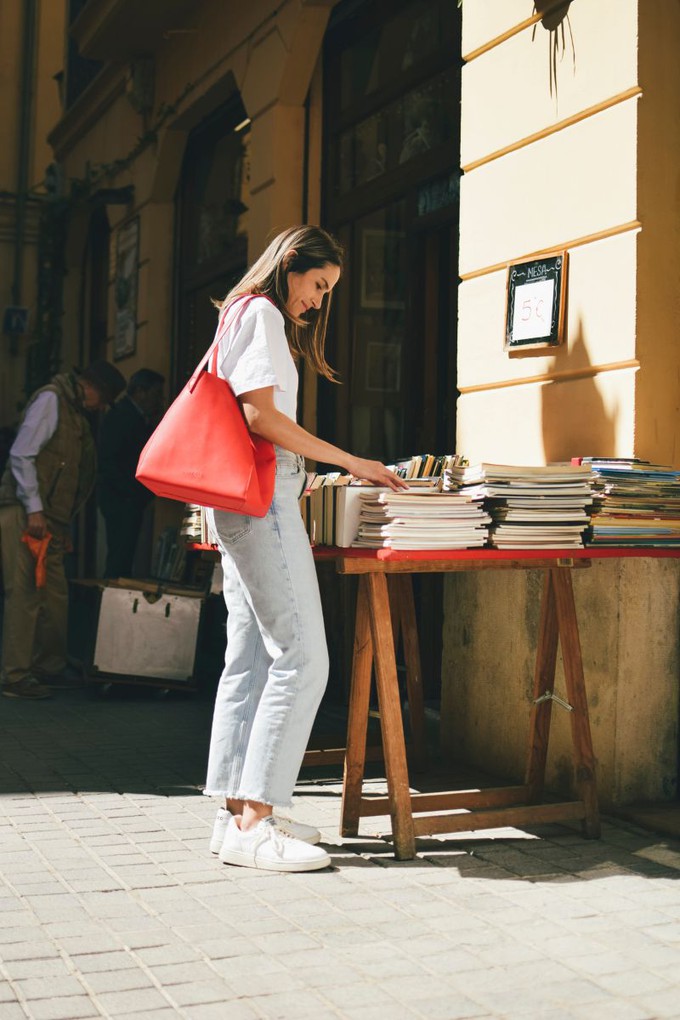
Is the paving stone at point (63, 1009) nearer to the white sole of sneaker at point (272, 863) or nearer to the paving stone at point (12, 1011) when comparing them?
the paving stone at point (12, 1011)

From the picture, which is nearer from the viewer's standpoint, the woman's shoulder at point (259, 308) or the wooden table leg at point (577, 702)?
the woman's shoulder at point (259, 308)

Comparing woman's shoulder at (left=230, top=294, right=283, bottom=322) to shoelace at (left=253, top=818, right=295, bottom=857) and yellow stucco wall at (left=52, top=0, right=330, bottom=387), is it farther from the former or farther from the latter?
yellow stucco wall at (left=52, top=0, right=330, bottom=387)

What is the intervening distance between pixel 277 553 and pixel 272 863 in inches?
36.1

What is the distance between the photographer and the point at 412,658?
16.9 feet

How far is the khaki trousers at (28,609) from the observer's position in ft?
23.9

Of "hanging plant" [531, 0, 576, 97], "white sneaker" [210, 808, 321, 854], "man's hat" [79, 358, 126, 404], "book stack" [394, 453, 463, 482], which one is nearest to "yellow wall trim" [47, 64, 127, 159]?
"man's hat" [79, 358, 126, 404]

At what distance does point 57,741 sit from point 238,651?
216 centimetres

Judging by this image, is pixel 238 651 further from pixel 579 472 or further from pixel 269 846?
pixel 579 472

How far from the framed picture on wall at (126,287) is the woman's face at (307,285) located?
22.9 ft

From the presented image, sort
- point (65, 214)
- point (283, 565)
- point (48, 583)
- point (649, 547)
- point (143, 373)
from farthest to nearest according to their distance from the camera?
point (65, 214)
point (143, 373)
point (48, 583)
point (649, 547)
point (283, 565)

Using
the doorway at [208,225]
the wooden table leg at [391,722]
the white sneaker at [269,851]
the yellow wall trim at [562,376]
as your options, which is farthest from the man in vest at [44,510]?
the wooden table leg at [391,722]

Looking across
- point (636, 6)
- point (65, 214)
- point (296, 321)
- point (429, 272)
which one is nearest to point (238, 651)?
point (296, 321)

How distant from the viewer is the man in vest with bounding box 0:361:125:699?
7.29 m

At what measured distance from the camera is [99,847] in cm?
410
